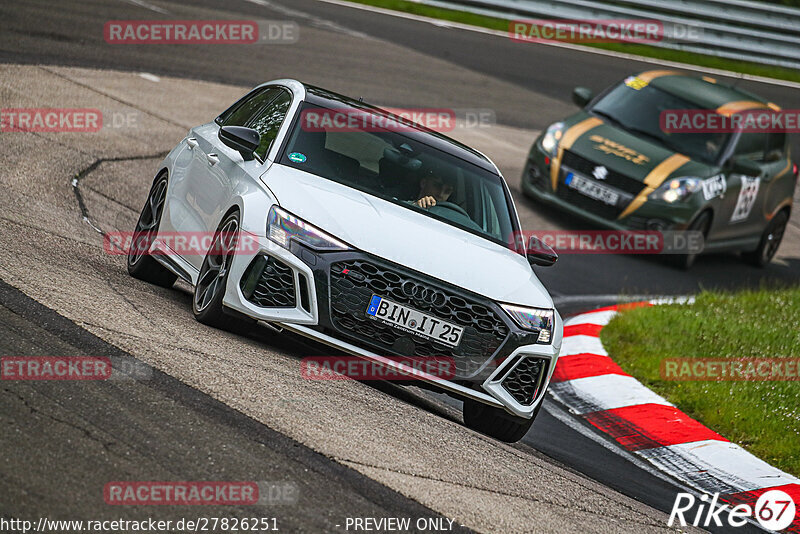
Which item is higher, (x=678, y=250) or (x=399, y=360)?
(x=399, y=360)

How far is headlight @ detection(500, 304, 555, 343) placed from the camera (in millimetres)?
6297

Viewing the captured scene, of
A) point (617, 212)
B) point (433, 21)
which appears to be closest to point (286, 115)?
point (617, 212)

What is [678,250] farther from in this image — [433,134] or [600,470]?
[600,470]

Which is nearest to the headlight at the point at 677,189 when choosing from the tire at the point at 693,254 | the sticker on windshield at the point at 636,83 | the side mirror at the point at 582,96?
the tire at the point at 693,254

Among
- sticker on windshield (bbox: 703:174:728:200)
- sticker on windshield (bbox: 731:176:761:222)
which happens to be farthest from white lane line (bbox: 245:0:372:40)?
sticker on windshield (bbox: 703:174:728:200)

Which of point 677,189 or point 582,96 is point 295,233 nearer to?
point 677,189

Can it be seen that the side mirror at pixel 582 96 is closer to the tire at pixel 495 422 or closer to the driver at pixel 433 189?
the driver at pixel 433 189

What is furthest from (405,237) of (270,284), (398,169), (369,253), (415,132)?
(415,132)

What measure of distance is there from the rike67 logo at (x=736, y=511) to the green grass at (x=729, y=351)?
0.60 m

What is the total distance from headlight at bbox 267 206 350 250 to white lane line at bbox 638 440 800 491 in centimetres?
261

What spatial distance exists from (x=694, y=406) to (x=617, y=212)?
5353 mm

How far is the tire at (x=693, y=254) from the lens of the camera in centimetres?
1341

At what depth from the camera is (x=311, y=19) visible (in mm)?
21906

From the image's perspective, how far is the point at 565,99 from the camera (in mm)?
20781
